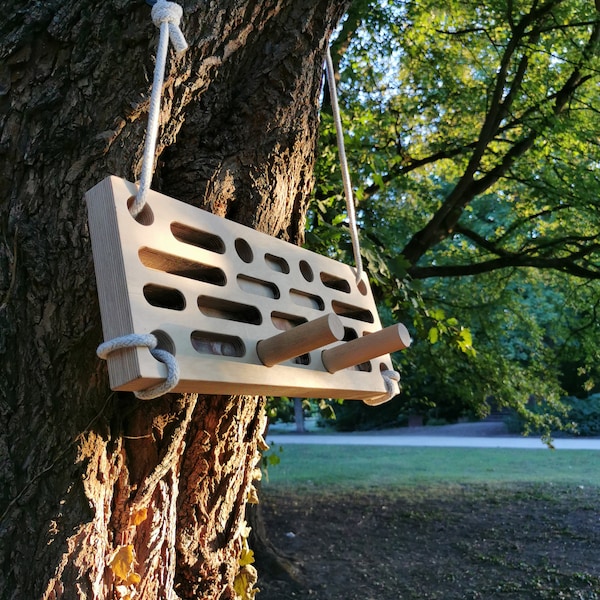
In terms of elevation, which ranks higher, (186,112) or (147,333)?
(186,112)

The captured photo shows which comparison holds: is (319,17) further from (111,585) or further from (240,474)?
(111,585)

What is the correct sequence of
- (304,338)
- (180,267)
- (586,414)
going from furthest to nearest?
(586,414) → (180,267) → (304,338)

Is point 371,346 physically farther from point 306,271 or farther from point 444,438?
point 444,438

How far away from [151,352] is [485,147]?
4.65m

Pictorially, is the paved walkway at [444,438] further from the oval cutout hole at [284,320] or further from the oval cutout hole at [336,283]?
the oval cutout hole at [284,320]

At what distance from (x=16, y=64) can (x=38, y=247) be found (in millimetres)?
331

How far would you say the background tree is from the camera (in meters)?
4.81

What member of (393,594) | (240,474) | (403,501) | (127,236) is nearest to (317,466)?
(403,501)

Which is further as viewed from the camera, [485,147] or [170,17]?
[485,147]

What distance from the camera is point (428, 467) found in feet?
33.3

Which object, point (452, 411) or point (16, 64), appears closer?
point (16, 64)

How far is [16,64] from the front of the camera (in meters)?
1.23

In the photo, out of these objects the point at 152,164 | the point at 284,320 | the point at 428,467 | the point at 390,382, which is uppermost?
the point at 152,164

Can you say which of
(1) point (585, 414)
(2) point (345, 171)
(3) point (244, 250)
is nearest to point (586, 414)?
(1) point (585, 414)
